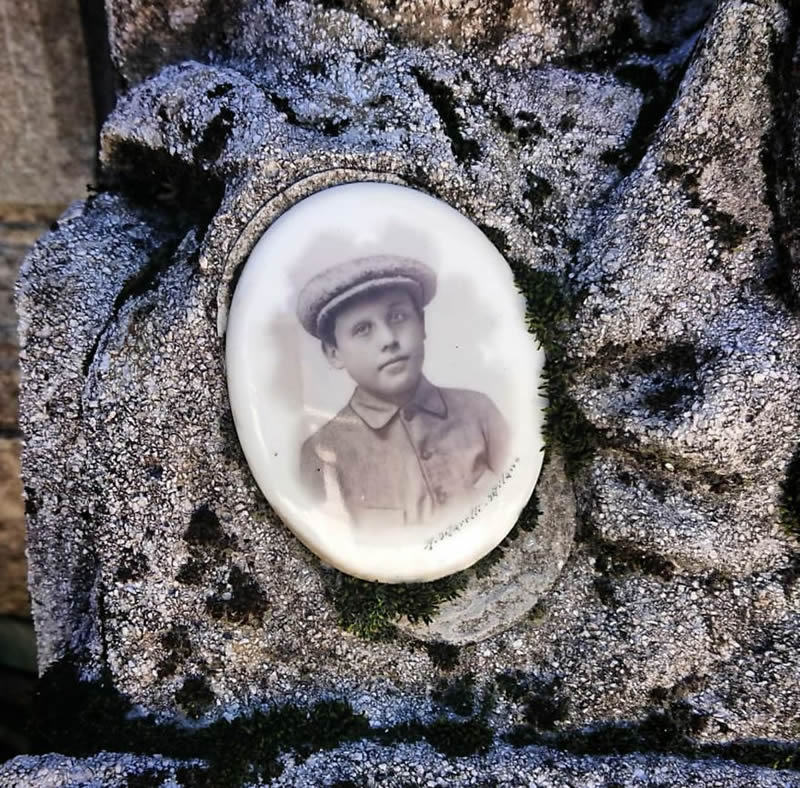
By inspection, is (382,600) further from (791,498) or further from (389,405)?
(791,498)

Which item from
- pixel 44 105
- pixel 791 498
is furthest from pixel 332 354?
pixel 44 105

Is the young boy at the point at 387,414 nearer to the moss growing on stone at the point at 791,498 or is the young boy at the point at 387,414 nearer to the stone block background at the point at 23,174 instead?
the moss growing on stone at the point at 791,498

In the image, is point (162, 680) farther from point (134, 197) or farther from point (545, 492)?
point (134, 197)

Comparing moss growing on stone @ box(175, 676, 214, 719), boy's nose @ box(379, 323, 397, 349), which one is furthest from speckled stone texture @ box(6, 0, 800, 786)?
boy's nose @ box(379, 323, 397, 349)

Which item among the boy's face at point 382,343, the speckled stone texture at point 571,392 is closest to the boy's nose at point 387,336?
the boy's face at point 382,343

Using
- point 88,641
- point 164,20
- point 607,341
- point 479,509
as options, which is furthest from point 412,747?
point 164,20

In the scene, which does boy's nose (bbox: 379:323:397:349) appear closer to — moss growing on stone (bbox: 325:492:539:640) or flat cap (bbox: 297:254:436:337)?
flat cap (bbox: 297:254:436:337)
